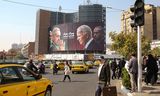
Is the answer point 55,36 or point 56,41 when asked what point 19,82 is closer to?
point 56,41

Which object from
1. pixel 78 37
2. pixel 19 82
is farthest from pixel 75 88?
pixel 78 37

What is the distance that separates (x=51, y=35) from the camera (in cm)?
16150

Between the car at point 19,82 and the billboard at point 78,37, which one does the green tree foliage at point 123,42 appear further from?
the billboard at point 78,37

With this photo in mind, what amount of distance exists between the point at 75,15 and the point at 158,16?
139 feet

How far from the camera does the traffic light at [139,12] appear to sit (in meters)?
15.6

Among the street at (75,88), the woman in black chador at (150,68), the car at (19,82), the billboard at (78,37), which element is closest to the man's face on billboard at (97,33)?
the billboard at (78,37)

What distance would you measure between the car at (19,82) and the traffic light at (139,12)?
17.6ft

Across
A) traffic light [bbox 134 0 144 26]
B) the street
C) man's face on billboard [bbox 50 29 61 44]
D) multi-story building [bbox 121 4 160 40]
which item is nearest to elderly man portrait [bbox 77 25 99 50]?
man's face on billboard [bbox 50 29 61 44]

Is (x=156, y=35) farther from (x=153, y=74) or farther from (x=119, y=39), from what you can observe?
(x=153, y=74)

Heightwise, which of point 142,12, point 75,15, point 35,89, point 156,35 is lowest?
point 35,89

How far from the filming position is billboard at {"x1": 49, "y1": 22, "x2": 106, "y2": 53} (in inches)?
5517

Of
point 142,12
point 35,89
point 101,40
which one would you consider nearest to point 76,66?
point 142,12

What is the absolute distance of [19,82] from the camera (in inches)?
408

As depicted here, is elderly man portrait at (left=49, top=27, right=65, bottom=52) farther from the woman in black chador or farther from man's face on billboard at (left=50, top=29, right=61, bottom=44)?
the woman in black chador
